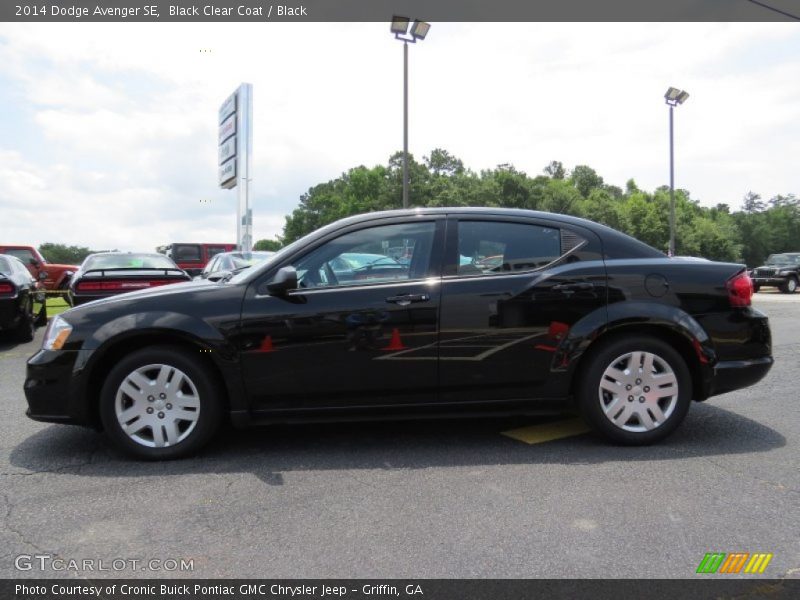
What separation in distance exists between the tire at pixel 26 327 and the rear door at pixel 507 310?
7485 millimetres

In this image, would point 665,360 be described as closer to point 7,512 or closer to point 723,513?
point 723,513

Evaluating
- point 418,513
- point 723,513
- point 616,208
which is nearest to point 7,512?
point 418,513

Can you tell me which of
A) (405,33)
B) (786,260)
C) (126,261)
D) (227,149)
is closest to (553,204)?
(786,260)

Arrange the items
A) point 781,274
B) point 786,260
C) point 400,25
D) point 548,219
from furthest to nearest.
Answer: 1. point 786,260
2. point 781,274
3. point 400,25
4. point 548,219

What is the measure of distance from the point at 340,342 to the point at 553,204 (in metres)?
67.4

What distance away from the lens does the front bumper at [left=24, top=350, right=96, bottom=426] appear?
381 cm

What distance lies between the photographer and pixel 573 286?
4031 mm

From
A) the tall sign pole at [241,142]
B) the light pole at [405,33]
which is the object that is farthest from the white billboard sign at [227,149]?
the light pole at [405,33]

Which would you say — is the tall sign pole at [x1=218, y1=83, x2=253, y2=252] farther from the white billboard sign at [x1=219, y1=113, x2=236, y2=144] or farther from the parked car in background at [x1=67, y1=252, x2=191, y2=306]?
the parked car in background at [x1=67, y1=252, x2=191, y2=306]

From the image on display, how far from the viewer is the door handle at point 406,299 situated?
3.90m

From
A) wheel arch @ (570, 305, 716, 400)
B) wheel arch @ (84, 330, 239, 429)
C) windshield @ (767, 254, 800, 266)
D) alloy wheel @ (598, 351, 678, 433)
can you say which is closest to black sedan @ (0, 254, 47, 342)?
wheel arch @ (84, 330, 239, 429)

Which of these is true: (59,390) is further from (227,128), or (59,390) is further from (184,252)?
(227,128)

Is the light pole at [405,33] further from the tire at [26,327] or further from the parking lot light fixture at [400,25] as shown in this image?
the tire at [26,327]

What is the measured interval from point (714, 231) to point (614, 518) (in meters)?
73.7
